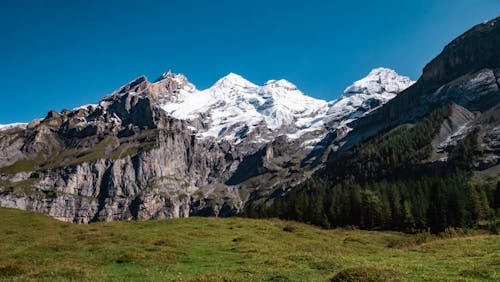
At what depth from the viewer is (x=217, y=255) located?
3634 cm

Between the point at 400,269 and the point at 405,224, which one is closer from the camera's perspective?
the point at 400,269

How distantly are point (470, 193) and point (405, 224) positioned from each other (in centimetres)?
1649

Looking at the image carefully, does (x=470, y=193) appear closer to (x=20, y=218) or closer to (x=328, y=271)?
(x=328, y=271)

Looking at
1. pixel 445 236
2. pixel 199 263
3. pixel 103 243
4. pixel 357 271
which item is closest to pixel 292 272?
pixel 357 271

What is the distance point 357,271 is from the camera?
2141cm

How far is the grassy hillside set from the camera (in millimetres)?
24766

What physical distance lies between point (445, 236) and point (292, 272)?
3724 centimetres

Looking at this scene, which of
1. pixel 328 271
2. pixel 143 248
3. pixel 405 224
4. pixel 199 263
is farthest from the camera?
pixel 405 224

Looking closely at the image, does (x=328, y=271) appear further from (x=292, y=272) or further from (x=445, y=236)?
(x=445, y=236)

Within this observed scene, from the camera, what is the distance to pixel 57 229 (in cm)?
5306

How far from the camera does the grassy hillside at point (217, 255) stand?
24.8m

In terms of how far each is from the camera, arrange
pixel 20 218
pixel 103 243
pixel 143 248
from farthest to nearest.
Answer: pixel 20 218, pixel 103 243, pixel 143 248

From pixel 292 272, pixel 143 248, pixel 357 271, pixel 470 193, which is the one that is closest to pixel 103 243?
pixel 143 248

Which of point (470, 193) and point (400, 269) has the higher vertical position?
point (470, 193)
